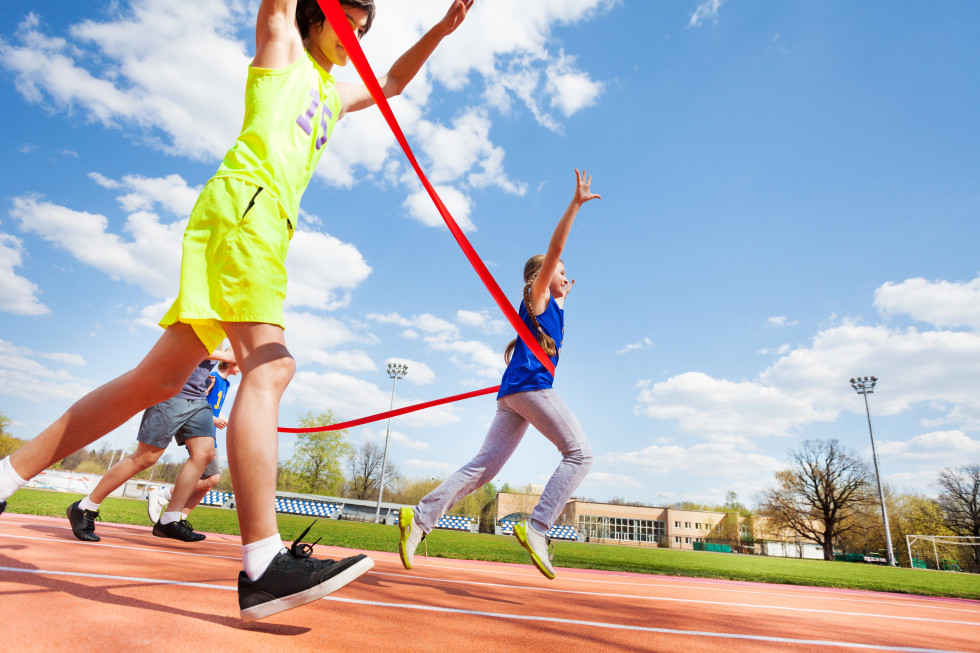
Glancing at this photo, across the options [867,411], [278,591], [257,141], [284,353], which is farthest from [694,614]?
[867,411]

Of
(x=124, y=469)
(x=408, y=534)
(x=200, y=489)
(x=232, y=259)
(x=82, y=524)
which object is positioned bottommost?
(x=82, y=524)

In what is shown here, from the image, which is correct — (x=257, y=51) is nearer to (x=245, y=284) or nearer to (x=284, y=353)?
(x=245, y=284)

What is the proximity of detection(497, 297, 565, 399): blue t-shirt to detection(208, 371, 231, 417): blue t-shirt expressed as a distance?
4.15m

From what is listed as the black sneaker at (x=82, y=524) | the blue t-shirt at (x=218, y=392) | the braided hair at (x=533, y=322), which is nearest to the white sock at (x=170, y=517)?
the black sneaker at (x=82, y=524)

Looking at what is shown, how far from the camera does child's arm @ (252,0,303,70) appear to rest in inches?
84.4

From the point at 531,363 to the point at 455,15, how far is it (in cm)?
245

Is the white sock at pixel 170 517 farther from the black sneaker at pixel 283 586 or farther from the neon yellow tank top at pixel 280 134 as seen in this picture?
the neon yellow tank top at pixel 280 134

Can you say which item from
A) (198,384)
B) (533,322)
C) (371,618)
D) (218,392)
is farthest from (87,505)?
(533,322)

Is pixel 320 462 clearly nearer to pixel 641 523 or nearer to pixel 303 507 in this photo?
pixel 303 507

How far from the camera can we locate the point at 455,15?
2873 mm

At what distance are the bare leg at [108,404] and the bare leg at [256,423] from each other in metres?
0.33

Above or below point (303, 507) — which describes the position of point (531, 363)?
above

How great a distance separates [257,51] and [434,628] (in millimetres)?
2538

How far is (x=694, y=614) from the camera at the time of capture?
3.49 meters
